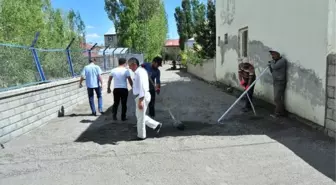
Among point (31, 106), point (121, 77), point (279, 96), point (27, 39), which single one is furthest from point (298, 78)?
point (27, 39)

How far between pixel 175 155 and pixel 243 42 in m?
8.00

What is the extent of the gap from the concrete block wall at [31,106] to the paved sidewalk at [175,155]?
0.74 ft

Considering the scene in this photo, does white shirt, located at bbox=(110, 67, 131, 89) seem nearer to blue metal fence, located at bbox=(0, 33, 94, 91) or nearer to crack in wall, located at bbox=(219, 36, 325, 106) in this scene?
blue metal fence, located at bbox=(0, 33, 94, 91)

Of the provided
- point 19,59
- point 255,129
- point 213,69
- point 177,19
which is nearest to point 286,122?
point 255,129

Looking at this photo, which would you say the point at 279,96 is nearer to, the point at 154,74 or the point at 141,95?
the point at 154,74

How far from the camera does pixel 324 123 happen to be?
5984 millimetres

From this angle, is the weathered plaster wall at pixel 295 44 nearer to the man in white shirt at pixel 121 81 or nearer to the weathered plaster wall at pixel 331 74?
the weathered plaster wall at pixel 331 74

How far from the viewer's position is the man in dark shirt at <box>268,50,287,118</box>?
749 cm

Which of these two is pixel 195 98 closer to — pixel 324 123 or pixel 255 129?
pixel 255 129

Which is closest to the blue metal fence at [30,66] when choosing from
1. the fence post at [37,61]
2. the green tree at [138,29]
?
the fence post at [37,61]

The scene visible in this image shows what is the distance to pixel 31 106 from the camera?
696cm

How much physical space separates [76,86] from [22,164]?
5.76 m

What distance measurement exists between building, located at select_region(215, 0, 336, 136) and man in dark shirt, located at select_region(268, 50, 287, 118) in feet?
0.44

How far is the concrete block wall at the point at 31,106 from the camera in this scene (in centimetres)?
596
